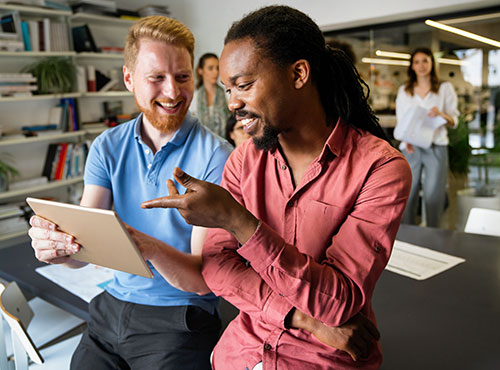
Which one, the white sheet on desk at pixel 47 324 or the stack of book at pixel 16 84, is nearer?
the white sheet on desk at pixel 47 324

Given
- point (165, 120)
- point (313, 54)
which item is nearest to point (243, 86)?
point (313, 54)

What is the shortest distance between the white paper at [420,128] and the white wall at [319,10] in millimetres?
A: 853

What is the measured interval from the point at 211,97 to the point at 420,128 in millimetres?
2139

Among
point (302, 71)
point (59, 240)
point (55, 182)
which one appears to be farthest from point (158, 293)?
point (55, 182)

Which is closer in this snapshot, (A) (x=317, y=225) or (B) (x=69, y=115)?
(A) (x=317, y=225)

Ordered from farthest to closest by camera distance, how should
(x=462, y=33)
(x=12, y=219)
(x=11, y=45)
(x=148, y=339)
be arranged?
(x=12, y=219), (x=11, y=45), (x=462, y=33), (x=148, y=339)

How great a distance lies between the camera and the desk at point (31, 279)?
1550mm

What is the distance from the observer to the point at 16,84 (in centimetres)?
403

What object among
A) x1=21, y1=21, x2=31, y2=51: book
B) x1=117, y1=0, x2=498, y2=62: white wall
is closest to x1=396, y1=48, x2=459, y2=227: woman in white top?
x1=117, y1=0, x2=498, y2=62: white wall

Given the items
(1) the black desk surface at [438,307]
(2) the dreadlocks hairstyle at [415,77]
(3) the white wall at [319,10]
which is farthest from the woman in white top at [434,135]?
(1) the black desk surface at [438,307]

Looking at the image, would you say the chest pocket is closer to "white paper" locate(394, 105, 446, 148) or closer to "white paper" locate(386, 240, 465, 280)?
"white paper" locate(386, 240, 465, 280)

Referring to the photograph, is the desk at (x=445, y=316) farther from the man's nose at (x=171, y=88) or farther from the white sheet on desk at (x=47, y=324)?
the white sheet on desk at (x=47, y=324)

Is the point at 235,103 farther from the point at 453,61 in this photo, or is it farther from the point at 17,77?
the point at 17,77

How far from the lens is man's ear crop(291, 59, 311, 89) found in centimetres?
106
